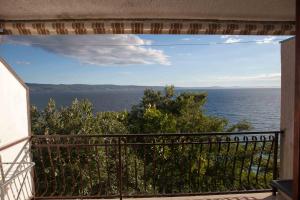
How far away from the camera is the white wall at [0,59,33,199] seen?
293cm

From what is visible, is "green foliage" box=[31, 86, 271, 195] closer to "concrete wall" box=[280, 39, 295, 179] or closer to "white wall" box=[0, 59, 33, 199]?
"concrete wall" box=[280, 39, 295, 179]

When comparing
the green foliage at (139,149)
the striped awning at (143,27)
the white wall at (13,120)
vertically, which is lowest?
the green foliage at (139,149)

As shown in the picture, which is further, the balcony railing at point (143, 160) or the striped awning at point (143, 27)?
the balcony railing at point (143, 160)

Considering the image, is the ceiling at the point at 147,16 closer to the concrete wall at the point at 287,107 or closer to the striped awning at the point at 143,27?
the striped awning at the point at 143,27

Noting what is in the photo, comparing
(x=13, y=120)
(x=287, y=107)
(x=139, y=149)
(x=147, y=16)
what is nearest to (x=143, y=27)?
(x=147, y=16)

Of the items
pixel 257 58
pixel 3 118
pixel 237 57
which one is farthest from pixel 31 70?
pixel 3 118

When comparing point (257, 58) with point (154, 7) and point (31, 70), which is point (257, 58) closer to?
point (31, 70)

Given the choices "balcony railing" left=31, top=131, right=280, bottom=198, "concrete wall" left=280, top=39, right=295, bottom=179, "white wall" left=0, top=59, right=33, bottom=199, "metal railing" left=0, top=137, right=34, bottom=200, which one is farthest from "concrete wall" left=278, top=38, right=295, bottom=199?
"white wall" left=0, top=59, right=33, bottom=199

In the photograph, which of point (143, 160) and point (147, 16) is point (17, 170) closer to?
point (147, 16)

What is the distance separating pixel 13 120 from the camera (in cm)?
314

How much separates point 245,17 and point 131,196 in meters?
2.74

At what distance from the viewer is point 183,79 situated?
44.9 m

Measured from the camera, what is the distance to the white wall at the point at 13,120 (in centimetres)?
293

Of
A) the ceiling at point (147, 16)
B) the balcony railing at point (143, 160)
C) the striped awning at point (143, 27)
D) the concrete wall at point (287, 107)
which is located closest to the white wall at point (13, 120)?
the balcony railing at point (143, 160)
